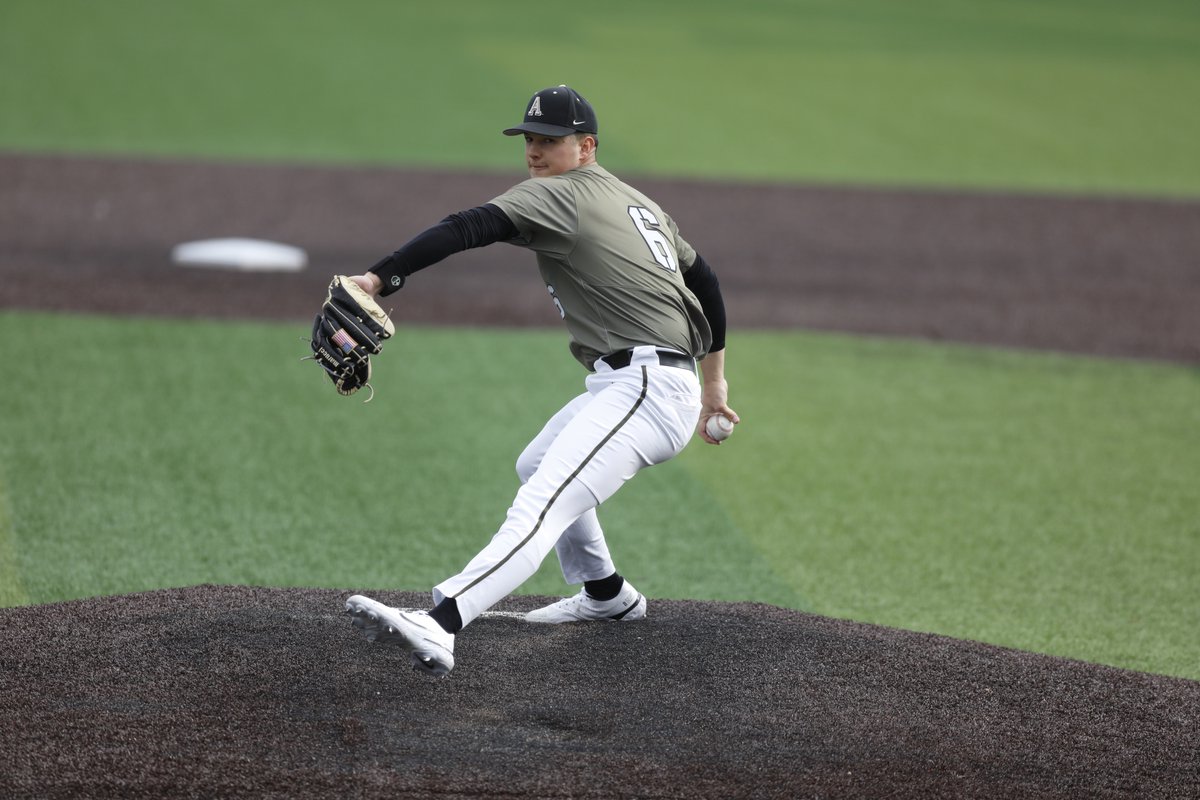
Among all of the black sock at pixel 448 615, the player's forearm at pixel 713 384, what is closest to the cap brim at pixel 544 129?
the player's forearm at pixel 713 384

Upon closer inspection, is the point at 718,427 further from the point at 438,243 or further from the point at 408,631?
the point at 408,631

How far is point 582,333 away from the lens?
4871mm

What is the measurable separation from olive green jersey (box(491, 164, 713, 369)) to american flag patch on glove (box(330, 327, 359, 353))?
25.4 inches

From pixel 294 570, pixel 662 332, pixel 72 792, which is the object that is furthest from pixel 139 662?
pixel 662 332

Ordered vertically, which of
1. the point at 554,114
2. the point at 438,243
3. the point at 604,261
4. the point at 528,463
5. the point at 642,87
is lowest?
the point at 642,87

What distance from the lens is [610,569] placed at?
17.0ft

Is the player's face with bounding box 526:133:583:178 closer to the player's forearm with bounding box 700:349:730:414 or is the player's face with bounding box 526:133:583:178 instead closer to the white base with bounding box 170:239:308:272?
the player's forearm with bounding box 700:349:730:414

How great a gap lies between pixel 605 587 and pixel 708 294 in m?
1.12

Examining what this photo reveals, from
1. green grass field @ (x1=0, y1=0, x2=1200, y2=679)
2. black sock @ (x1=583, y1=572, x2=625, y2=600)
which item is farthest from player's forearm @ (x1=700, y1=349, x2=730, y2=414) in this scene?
green grass field @ (x1=0, y1=0, x2=1200, y2=679)

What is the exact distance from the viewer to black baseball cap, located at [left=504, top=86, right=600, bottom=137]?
4730mm

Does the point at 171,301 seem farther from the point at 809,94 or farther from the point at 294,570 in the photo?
the point at 809,94

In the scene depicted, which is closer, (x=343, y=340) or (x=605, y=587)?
(x=343, y=340)

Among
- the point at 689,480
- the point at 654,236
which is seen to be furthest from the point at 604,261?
the point at 689,480

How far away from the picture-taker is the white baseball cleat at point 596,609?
527 cm
